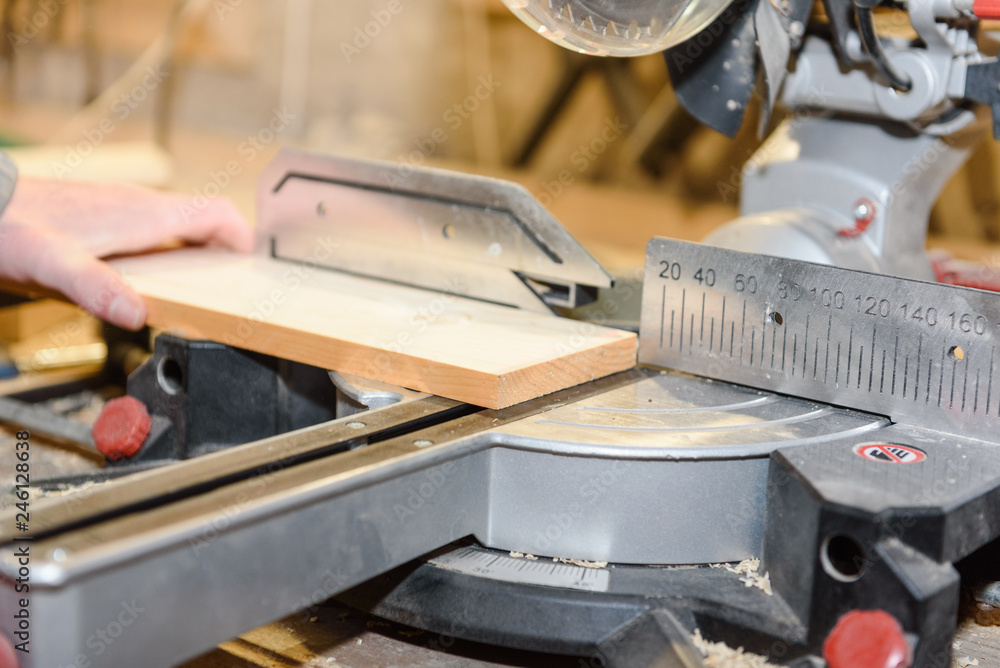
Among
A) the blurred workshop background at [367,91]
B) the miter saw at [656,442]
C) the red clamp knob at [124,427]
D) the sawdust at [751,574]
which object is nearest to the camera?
the miter saw at [656,442]

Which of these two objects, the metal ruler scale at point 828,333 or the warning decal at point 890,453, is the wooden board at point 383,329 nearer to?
the metal ruler scale at point 828,333

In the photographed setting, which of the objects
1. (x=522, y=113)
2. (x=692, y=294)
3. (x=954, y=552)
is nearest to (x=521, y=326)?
(x=692, y=294)

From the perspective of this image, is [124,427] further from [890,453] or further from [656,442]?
[890,453]

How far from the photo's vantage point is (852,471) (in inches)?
31.2

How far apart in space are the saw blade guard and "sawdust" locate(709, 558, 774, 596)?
Result: 49cm

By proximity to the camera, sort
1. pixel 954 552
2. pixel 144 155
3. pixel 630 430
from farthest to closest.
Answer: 1. pixel 144 155
2. pixel 630 430
3. pixel 954 552

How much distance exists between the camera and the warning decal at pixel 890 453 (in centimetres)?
82

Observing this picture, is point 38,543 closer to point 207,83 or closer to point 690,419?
point 690,419

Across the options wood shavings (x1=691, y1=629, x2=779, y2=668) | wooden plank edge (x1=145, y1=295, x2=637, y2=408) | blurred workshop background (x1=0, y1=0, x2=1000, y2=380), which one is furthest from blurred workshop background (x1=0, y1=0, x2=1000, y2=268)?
wood shavings (x1=691, y1=629, x2=779, y2=668)

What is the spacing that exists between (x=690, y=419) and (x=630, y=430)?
0.23ft

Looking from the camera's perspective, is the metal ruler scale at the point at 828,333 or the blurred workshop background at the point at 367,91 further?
the blurred workshop background at the point at 367,91

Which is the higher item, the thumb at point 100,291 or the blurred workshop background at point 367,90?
the blurred workshop background at point 367,90

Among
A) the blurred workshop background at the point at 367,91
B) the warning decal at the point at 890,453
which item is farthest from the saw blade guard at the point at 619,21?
the blurred workshop background at the point at 367,91

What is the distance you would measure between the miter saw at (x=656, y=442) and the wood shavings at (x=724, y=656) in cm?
1
